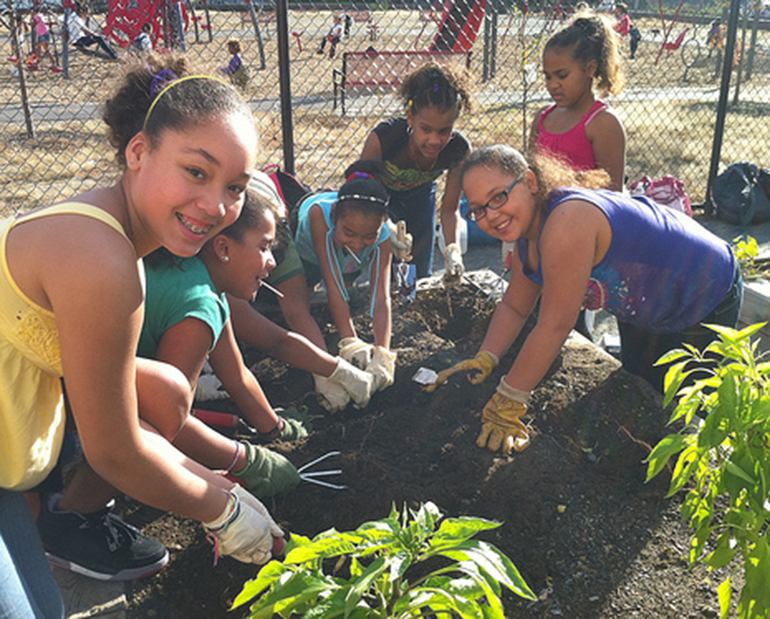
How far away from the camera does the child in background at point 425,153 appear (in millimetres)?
2961

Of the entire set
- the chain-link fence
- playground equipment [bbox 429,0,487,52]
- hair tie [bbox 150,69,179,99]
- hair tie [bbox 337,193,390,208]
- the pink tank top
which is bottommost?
the chain-link fence

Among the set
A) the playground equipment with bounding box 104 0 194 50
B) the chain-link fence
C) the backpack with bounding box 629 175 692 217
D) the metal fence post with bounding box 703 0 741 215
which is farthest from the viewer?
the chain-link fence

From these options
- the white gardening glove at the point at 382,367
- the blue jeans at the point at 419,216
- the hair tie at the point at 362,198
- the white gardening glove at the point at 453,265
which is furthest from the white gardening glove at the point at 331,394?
the blue jeans at the point at 419,216

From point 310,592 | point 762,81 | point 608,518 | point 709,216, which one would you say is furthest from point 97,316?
point 762,81

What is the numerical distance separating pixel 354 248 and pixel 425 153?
0.64 m

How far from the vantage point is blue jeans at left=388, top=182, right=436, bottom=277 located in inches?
137

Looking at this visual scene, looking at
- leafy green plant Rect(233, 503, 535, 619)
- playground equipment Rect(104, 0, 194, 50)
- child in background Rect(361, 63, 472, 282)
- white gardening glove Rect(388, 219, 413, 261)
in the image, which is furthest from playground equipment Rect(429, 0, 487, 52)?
leafy green plant Rect(233, 503, 535, 619)

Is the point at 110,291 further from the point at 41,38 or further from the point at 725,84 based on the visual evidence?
the point at 41,38

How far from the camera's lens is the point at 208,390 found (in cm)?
255

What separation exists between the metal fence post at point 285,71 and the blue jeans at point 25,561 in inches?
107

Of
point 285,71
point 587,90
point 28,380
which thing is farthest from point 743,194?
point 28,380

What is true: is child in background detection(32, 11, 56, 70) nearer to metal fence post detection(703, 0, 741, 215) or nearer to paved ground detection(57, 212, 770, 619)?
paved ground detection(57, 212, 770, 619)

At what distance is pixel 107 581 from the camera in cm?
175

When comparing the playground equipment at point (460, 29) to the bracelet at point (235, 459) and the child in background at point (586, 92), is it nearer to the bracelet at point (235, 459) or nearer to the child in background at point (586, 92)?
the child in background at point (586, 92)
